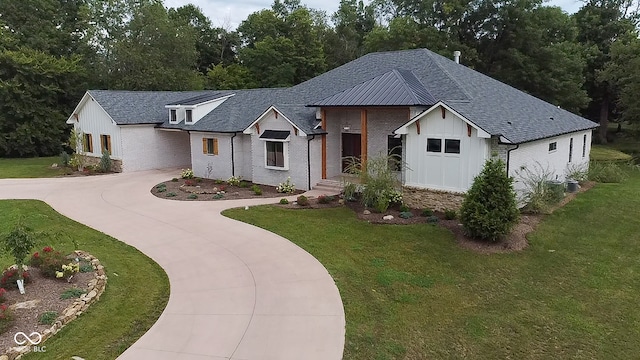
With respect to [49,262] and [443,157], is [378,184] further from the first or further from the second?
[49,262]

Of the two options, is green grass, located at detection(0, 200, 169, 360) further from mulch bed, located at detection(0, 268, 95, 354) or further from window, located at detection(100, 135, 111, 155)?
window, located at detection(100, 135, 111, 155)

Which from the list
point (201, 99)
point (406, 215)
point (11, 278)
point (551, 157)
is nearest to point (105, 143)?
point (201, 99)

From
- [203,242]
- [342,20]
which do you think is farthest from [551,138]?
[342,20]

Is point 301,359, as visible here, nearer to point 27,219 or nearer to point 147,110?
point 27,219

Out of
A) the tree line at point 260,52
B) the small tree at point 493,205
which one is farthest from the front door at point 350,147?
the tree line at point 260,52

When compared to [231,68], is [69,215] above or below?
below

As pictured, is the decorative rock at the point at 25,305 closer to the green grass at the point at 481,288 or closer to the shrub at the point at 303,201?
the green grass at the point at 481,288
